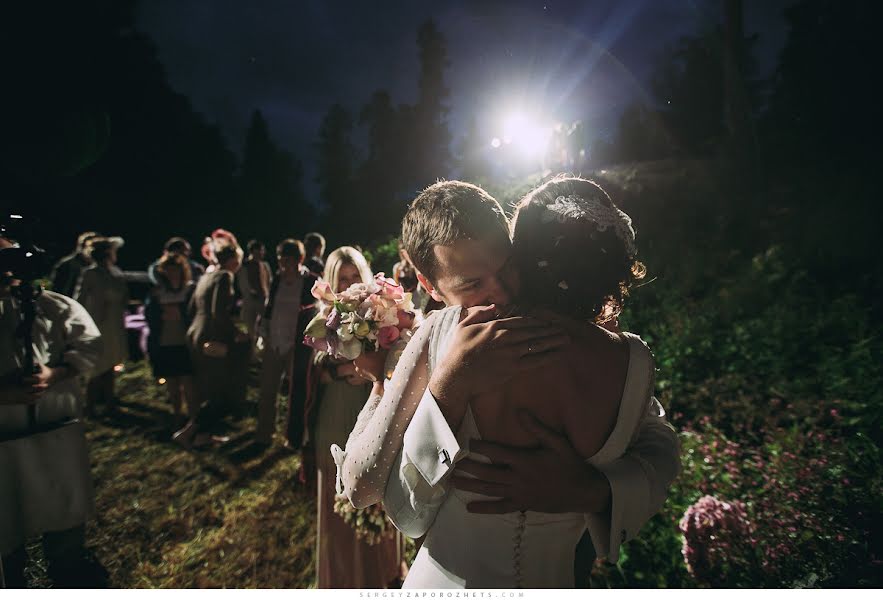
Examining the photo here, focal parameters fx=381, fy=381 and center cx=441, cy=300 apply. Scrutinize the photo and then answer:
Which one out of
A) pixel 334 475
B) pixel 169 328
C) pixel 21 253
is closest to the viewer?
pixel 21 253

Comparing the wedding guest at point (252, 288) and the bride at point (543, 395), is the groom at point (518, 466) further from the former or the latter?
the wedding guest at point (252, 288)

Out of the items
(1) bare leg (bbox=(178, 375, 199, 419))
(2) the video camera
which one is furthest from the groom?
(1) bare leg (bbox=(178, 375, 199, 419))

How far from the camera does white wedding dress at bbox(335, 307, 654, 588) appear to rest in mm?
1203

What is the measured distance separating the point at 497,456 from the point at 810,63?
33.4ft

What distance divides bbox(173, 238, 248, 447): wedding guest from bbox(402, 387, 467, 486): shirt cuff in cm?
429

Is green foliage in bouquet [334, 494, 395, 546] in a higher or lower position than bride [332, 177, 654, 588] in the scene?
lower

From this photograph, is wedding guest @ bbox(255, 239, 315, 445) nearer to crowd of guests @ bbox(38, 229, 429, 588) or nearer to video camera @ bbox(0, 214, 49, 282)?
crowd of guests @ bbox(38, 229, 429, 588)

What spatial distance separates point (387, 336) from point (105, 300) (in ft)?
18.9

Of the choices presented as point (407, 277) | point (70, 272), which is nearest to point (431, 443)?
point (407, 277)

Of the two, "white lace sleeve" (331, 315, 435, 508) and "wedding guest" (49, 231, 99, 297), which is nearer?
"white lace sleeve" (331, 315, 435, 508)

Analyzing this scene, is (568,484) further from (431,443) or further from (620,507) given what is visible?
(431,443)

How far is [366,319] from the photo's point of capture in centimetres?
180

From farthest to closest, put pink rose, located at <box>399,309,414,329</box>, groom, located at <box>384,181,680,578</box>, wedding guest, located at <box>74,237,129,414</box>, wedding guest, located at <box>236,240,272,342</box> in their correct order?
wedding guest, located at <box>236,240,272,342</box>, wedding guest, located at <box>74,237,129,414</box>, pink rose, located at <box>399,309,414,329</box>, groom, located at <box>384,181,680,578</box>

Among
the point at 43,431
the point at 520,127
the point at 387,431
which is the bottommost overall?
the point at 43,431
